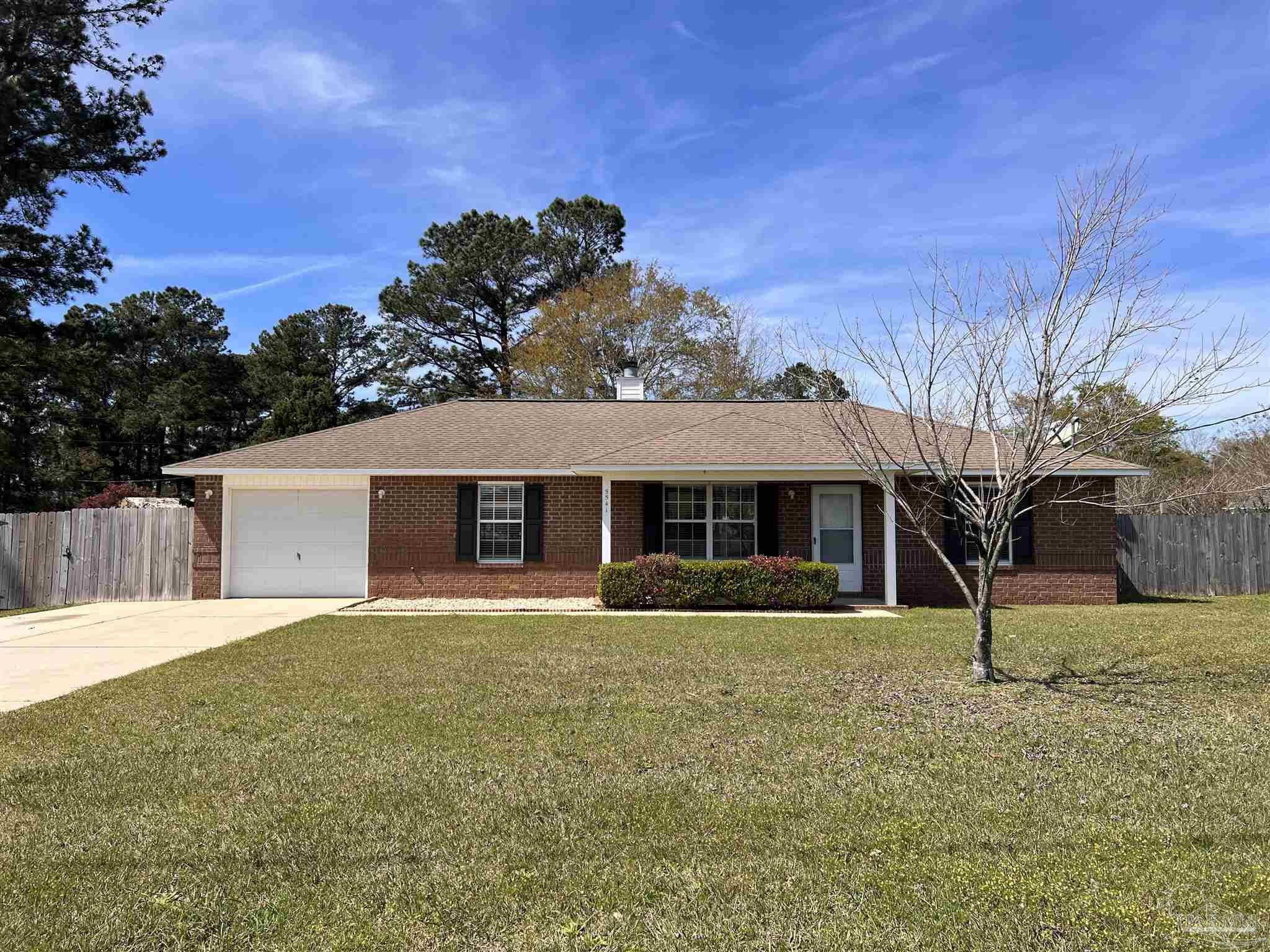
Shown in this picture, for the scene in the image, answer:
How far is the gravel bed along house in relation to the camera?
13906 mm

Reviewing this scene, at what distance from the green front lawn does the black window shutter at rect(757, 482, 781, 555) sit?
22.0 ft

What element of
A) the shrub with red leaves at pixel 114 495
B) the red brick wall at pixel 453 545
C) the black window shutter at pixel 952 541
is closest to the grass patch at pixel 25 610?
the red brick wall at pixel 453 545

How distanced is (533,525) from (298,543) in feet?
15.8

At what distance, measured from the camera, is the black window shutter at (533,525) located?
51.6ft

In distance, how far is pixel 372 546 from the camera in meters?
15.9

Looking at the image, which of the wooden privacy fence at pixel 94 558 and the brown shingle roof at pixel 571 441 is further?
the wooden privacy fence at pixel 94 558

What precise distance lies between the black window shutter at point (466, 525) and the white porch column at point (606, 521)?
246cm

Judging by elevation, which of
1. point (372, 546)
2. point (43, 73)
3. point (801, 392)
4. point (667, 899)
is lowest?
point (667, 899)

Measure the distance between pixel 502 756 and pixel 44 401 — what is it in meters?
40.2

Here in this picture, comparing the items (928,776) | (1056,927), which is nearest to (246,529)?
(928,776)

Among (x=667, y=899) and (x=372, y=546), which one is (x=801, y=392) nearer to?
(x=372, y=546)

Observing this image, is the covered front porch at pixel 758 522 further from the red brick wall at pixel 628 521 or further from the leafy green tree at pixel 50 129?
the leafy green tree at pixel 50 129

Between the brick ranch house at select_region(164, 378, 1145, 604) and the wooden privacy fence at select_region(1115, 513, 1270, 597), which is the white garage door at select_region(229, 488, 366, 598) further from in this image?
the wooden privacy fence at select_region(1115, 513, 1270, 597)

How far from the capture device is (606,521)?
1482cm
